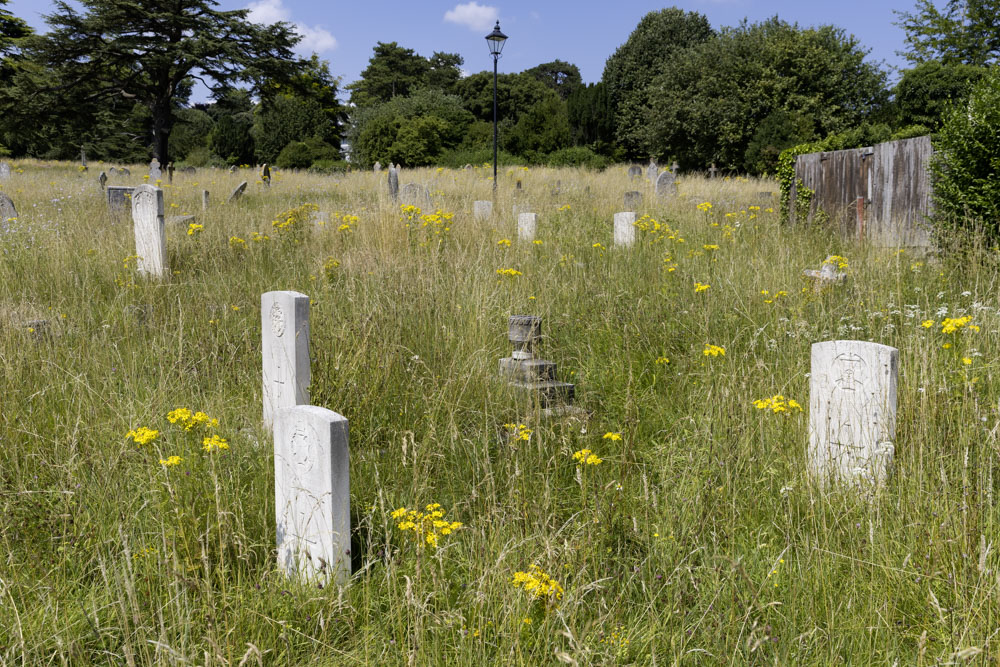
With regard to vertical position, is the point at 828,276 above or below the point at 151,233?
below

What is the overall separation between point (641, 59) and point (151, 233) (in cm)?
4300

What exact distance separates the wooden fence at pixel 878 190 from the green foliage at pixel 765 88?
21.3 meters

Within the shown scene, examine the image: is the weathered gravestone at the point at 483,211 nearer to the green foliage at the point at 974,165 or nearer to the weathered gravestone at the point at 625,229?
the weathered gravestone at the point at 625,229

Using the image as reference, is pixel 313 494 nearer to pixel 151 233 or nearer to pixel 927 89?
pixel 151 233

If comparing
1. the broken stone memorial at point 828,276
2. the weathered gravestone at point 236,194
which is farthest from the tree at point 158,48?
the broken stone memorial at point 828,276

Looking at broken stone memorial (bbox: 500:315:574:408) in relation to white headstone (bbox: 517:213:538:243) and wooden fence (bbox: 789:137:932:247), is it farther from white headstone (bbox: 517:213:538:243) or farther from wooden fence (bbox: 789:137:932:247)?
wooden fence (bbox: 789:137:932:247)

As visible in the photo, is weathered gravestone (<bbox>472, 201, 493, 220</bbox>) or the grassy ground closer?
the grassy ground

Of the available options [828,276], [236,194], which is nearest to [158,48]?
[236,194]

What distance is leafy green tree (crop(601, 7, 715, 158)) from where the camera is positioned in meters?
43.6

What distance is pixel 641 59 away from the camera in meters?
45.2

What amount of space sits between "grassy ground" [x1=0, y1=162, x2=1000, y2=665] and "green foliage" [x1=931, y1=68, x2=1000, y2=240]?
639 mm

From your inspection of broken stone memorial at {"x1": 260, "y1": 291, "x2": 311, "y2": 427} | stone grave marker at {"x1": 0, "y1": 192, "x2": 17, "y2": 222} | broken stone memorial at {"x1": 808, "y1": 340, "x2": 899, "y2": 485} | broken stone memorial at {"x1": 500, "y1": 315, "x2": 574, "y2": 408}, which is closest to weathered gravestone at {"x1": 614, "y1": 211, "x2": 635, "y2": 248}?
broken stone memorial at {"x1": 500, "y1": 315, "x2": 574, "y2": 408}

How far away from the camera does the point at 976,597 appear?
2.09 meters

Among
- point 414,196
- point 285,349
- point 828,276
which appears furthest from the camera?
point 414,196
